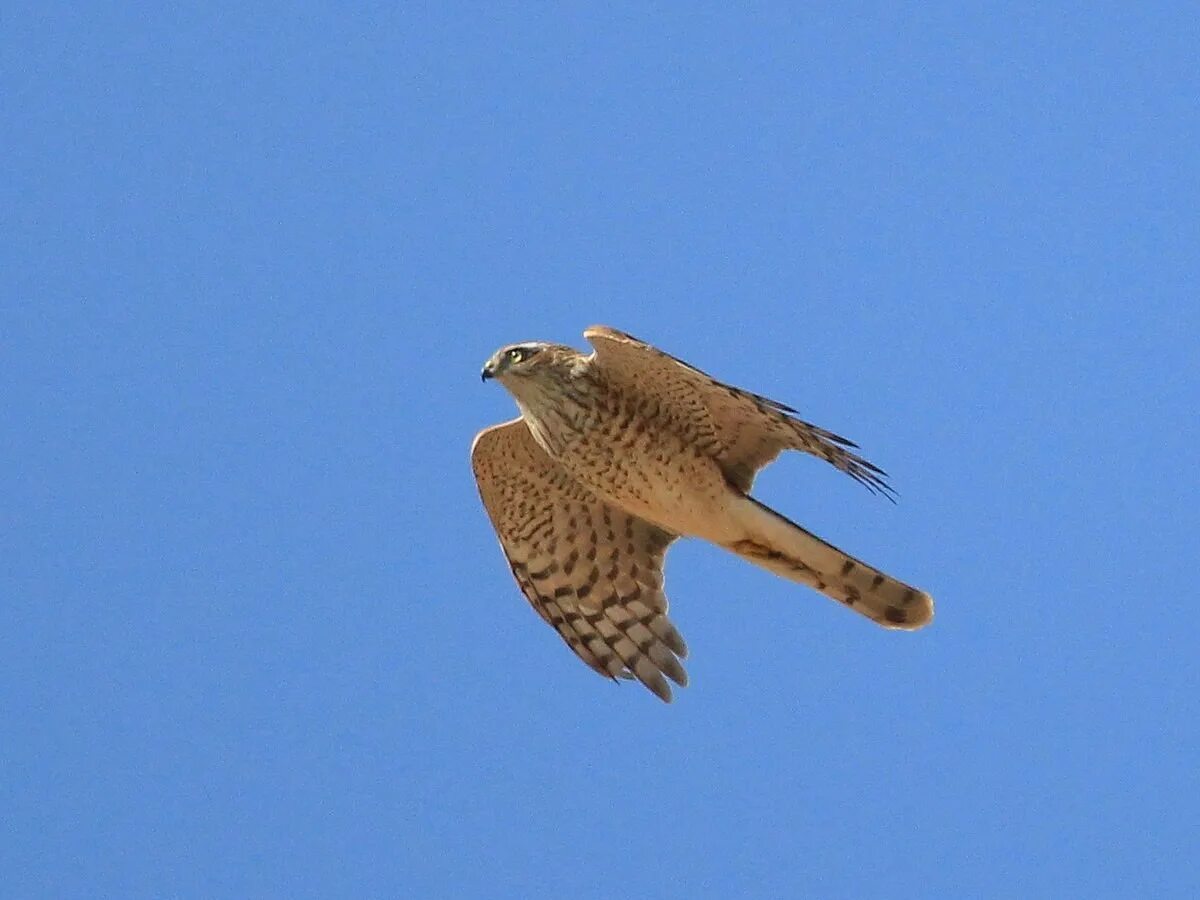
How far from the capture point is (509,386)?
937 cm

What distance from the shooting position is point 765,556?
942cm

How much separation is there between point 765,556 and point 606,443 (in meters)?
0.85

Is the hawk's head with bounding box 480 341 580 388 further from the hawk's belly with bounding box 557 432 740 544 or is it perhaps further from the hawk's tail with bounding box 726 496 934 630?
the hawk's tail with bounding box 726 496 934 630

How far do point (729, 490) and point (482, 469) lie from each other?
1288 mm

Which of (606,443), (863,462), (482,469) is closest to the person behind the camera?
(863,462)

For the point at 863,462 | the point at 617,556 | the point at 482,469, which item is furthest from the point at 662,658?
the point at 863,462

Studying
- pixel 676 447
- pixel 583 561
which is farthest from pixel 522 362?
pixel 583 561


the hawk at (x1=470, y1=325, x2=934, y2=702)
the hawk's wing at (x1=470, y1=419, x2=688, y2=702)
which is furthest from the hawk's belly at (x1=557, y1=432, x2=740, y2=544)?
the hawk's wing at (x1=470, y1=419, x2=688, y2=702)

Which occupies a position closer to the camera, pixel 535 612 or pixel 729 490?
pixel 729 490

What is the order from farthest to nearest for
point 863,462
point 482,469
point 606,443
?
A: point 482,469 < point 606,443 < point 863,462

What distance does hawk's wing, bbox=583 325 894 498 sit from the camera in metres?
8.77

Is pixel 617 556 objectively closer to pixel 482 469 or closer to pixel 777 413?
pixel 482 469

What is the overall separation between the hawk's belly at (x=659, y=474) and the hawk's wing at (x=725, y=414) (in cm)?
11

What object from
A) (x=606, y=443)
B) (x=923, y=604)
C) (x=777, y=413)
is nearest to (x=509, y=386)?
(x=606, y=443)
